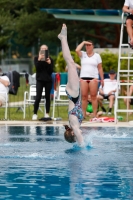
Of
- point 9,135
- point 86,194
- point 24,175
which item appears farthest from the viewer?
point 9,135

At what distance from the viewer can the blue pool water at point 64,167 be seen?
8.54 m

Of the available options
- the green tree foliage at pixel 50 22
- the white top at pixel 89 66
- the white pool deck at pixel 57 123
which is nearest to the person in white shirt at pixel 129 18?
the white pool deck at pixel 57 123

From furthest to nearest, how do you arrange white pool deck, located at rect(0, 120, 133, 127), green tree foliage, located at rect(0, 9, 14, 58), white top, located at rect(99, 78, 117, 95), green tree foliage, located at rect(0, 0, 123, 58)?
green tree foliage, located at rect(0, 0, 123, 58)
green tree foliage, located at rect(0, 9, 14, 58)
white top, located at rect(99, 78, 117, 95)
white pool deck, located at rect(0, 120, 133, 127)

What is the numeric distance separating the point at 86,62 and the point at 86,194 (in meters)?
11.3

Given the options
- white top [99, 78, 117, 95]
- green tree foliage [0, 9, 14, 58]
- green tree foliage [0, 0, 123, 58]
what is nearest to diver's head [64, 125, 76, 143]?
white top [99, 78, 117, 95]

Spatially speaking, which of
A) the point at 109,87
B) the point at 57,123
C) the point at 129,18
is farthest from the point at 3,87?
the point at 129,18

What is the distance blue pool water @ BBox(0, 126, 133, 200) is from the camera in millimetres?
8539

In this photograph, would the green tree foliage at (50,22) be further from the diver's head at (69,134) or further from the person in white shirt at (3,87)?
the diver's head at (69,134)

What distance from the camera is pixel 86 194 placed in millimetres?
8383

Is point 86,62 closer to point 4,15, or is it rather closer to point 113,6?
point 4,15

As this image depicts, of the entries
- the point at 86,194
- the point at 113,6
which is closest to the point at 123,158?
the point at 86,194

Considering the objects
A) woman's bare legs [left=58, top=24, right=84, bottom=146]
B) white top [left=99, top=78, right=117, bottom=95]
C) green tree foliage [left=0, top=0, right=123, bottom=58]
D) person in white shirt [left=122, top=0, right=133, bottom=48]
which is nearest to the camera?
woman's bare legs [left=58, top=24, right=84, bottom=146]

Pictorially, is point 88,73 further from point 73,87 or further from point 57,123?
point 73,87

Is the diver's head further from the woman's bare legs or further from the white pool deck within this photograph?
the white pool deck
